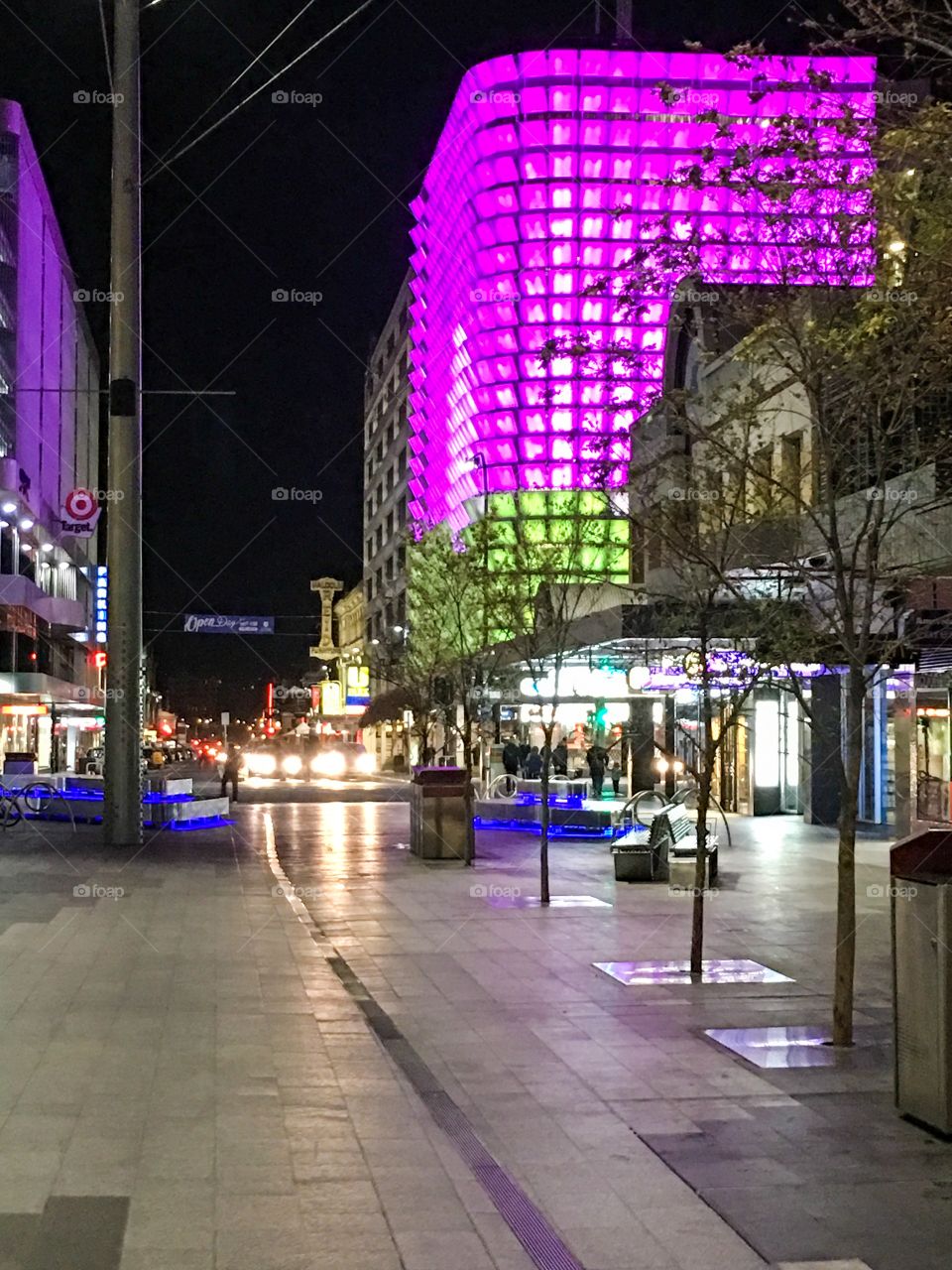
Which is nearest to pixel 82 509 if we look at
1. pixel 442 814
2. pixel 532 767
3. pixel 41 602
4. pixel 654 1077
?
pixel 532 767

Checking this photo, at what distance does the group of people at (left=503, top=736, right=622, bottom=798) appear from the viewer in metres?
37.0

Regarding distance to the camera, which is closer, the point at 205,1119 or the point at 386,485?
the point at 205,1119

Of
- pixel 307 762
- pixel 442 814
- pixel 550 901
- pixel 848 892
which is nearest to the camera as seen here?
pixel 848 892

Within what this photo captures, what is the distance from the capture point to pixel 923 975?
731 cm

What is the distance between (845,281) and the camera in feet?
31.6

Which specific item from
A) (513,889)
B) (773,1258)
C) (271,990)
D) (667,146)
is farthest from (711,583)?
(667,146)

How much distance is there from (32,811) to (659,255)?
2396 cm

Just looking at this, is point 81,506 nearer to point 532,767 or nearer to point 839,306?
point 532,767

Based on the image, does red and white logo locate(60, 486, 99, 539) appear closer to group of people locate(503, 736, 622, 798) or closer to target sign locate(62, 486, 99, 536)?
target sign locate(62, 486, 99, 536)

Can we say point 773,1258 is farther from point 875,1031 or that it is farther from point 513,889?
point 513,889

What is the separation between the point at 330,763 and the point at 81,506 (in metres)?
21.7

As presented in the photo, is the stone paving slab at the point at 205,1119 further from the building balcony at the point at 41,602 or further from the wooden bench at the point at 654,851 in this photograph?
the building balcony at the point at 41,602

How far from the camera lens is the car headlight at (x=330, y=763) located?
63.2 metres

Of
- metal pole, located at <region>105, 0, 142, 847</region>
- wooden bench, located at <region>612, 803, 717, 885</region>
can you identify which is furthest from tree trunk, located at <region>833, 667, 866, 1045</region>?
metal pole, located at <region>105, 0, 142, 847</region>
